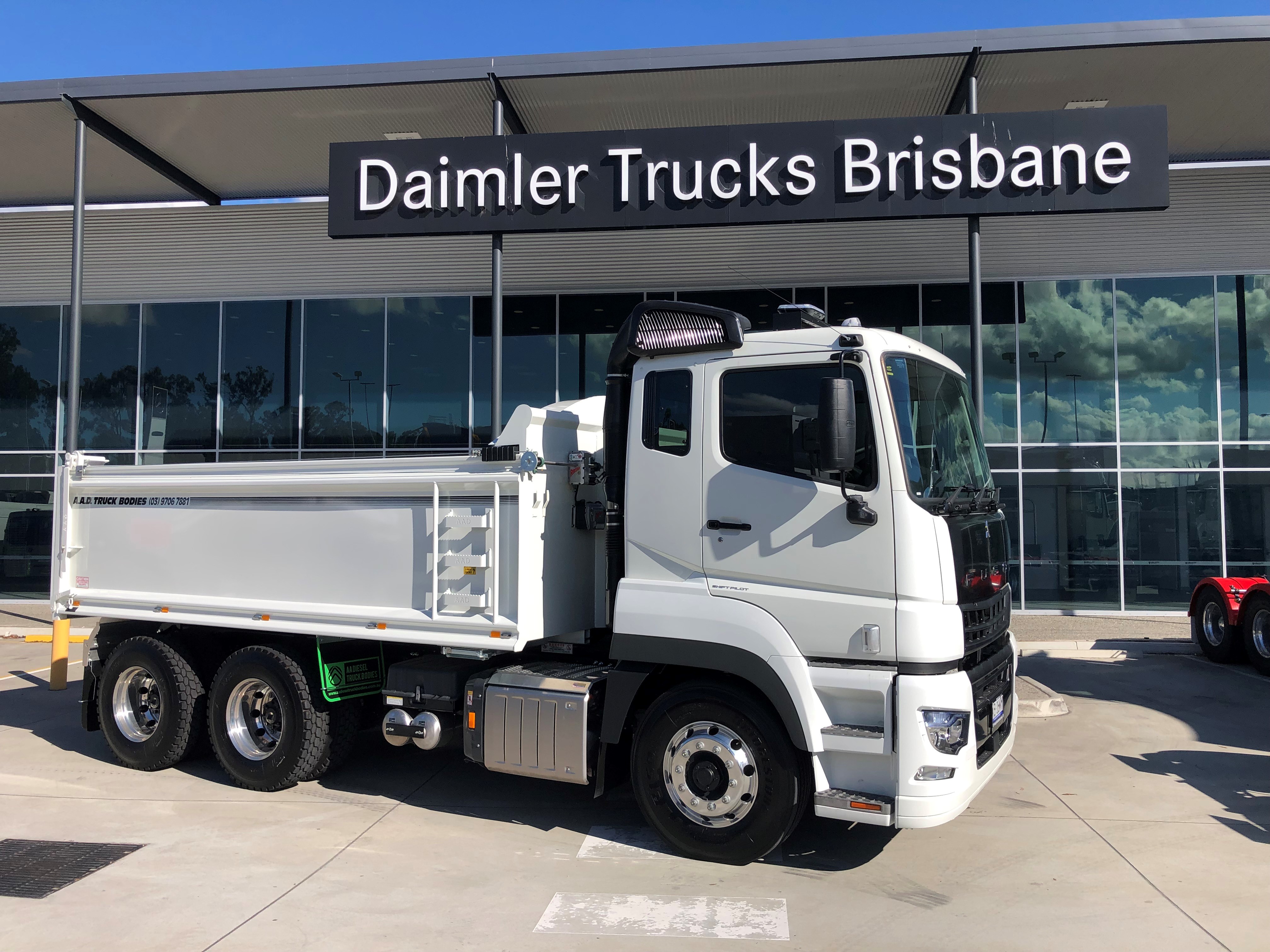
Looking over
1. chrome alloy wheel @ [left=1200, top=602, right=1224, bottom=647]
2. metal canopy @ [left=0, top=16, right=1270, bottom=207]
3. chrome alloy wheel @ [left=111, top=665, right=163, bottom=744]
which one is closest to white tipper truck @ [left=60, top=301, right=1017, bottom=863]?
chrome alloy wheel @ [left=111, top=665, right=163, bottom=744]

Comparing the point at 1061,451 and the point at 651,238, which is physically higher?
the point at 651,238

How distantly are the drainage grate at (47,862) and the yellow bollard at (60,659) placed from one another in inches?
215

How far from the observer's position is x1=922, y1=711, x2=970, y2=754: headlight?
4695mm

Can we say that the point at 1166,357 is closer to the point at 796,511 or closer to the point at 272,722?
the point at 796,511

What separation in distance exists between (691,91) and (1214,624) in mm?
10191

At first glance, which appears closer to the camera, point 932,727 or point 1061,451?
point 932,727

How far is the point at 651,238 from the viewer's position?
17.4 meters

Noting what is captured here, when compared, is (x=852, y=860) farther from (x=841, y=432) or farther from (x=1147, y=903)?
(x=841, y=432)

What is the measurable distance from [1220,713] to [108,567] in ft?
34.4

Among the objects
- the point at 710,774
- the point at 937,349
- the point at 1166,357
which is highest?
the point at 1166,357

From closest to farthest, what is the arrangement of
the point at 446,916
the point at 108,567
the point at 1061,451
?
the point at 446,916, the point at 108,567, the point at 1061,451

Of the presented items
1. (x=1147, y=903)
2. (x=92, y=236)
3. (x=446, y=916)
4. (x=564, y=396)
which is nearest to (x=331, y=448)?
(x=564, y=396)

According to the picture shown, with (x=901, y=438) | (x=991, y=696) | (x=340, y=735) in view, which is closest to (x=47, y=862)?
(x=340, y=735)

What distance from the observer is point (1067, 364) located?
1686 centimetres
